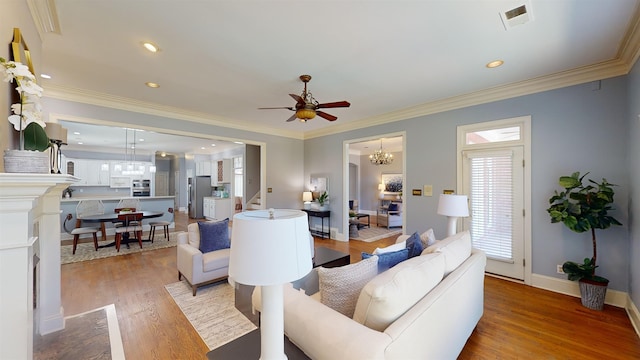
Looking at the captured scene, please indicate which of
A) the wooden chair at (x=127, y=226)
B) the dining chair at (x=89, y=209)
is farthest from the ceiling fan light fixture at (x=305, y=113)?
the dining chair at (x=89, y=209)

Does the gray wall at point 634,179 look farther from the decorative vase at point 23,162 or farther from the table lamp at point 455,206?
the decorative vase at point 23,162

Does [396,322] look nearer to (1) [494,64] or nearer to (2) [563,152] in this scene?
(1) [494,64]

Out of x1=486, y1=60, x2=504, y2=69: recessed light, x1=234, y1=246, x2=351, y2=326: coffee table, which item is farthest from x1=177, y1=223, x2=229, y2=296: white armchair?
x1=486, y1=60, x2=504, y2=69: recessed light

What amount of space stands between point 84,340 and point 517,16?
4626mm

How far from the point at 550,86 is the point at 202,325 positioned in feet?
16.1

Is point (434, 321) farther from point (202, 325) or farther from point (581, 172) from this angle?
point (581, 172)

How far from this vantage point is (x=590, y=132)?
2.92m

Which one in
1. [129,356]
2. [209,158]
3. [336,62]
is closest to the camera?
[129,356]

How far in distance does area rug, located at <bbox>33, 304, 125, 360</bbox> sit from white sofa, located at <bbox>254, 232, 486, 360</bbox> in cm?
168

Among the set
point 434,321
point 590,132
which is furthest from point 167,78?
point 590,132

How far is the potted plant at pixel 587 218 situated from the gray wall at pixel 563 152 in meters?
0.14

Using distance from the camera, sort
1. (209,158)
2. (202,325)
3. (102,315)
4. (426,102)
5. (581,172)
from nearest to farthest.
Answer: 1. (202,325)
2. (102,315)
3. (581,172)
4. (426,102)
5. (209,158)

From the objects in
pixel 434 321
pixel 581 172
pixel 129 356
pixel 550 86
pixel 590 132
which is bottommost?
pixel 129 356

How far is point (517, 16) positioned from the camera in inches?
79.4
